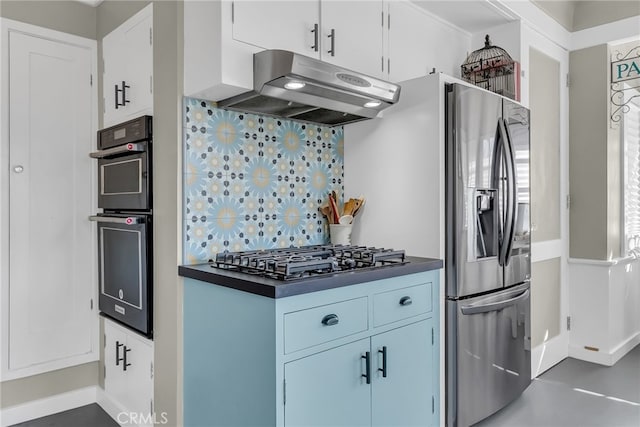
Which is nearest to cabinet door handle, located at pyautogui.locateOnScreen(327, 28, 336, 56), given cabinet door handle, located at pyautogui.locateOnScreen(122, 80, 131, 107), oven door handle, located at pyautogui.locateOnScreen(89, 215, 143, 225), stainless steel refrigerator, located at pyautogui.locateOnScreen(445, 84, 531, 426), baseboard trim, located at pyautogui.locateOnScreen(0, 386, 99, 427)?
stainless steel refrigerator, located at pyautogui.locateOnScreen(445, 84, 531, 426)

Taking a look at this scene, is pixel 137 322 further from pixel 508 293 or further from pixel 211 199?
pixel 508 293

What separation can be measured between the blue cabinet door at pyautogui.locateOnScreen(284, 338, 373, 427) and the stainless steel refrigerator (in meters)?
0.63

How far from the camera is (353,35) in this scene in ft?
7.29

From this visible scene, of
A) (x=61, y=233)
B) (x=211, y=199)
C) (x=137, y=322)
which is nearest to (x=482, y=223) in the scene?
(x=211, y=199)

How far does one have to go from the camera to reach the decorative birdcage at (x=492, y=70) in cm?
279

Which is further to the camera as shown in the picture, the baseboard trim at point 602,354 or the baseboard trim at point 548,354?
the baseboard trim at point 602,354

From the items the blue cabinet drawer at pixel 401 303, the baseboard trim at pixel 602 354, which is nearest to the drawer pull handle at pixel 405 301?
the blue cabinet drawer at pixel 401 303

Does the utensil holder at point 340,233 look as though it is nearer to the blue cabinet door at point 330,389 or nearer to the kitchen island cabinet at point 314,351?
the kitchen island cabinet at point 314,351

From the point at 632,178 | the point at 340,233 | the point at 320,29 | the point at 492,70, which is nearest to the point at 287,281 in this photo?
the point at 340,233

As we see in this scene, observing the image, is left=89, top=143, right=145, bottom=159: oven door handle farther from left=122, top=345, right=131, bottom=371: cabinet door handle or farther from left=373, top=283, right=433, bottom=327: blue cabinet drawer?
left=373, top=283, right=433, bottom=327: blue cabinet drawer

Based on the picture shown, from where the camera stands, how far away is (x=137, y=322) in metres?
2.23

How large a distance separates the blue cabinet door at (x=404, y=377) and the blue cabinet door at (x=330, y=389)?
7 centimetres

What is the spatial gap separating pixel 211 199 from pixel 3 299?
1.37 metres

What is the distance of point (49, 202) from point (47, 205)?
0.07 ft
